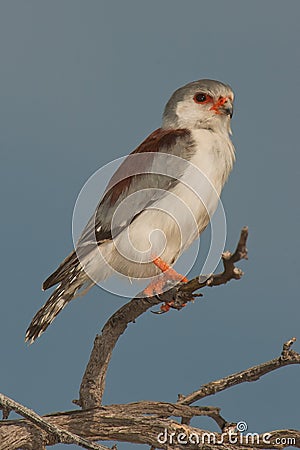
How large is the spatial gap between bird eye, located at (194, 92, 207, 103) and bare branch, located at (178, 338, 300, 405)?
9.11 feet

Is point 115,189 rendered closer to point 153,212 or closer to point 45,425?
point 153,212

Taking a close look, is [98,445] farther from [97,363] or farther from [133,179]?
[133,179]

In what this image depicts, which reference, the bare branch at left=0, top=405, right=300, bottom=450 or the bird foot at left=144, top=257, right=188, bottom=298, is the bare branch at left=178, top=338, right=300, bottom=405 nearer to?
the bare branch at left=0, top=405, right=300, bottom=450

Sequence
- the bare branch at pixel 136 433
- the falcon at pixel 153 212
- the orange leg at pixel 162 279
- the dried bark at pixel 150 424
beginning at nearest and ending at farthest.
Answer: the dried bark at pixel 150 424
the bare branch at pixel 136 433
the orange leg at pixel 162 279
the falcon at pixel 153 212

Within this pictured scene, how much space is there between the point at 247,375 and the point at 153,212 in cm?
175

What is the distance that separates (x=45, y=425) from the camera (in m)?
6.28

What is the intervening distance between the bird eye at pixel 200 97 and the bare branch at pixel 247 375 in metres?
2.78

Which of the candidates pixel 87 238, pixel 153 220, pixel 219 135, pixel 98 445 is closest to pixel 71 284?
pixel 87 238

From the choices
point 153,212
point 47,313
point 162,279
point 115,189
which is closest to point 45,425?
point 47,313

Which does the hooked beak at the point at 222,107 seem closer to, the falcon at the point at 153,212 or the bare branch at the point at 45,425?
the falcon at the point at 153,212


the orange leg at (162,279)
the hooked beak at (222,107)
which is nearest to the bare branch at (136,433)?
the orange leg at (162,279)

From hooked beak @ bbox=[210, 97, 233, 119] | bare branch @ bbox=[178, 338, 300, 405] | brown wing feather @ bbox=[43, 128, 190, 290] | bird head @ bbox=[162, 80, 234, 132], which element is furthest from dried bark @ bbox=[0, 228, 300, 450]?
hooked beak @ bbox=[210, 97, 233, 119]

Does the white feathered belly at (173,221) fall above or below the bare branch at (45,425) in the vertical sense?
above

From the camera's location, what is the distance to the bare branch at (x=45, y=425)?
627 cm
